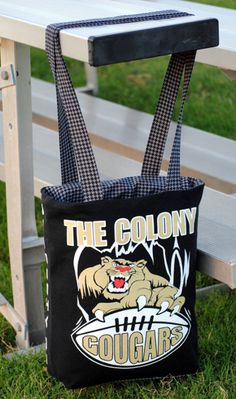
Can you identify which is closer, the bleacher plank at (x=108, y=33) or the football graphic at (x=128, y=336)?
the bleacher plank at (x=108, y=33)

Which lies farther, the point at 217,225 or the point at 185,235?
the point at 217,225

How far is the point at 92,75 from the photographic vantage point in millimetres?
5137

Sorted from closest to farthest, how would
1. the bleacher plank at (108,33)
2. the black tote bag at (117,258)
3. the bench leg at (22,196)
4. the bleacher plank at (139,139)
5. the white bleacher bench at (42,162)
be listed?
the bleacher plank at (108,33)
the white bleacher bench at (42,162)
the black tote bag at (117,258)
the bench leg at (22,196)
the bleacher plank at (139,139)

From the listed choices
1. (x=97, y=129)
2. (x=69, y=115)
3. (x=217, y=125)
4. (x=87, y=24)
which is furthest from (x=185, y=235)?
(x=217, y=125)

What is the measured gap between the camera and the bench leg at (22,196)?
248cm

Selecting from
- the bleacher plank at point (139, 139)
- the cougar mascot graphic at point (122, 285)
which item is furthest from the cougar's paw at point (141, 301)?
the bleacher plank at point (139, 139)

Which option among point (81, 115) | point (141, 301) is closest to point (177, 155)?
point (81, 115)

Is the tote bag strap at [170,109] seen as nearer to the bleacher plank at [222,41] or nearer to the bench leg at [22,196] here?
the bleacher plank at [222,41]

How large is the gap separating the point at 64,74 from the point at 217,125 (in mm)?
2715

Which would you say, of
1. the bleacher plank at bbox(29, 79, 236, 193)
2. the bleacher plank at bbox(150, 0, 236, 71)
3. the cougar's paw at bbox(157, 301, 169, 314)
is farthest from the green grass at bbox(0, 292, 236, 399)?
the bleacher plank at bbox(150, 0, 236, 71)

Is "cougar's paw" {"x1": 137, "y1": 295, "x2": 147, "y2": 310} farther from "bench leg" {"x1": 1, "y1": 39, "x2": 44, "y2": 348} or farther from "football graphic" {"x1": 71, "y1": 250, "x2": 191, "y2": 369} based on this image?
"bench leg" {"x1": 1, "y1": 39, "x2": 44, "y2": 348}

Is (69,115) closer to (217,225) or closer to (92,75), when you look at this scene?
(217,225)

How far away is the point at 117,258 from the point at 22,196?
44 cm

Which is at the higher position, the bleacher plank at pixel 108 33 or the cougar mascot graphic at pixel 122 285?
the bleacher plank at pixel 108 33
